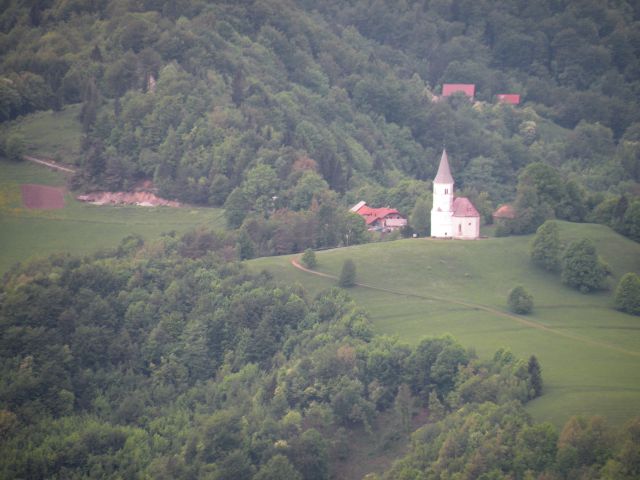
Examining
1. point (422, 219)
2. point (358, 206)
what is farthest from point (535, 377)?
point (358, 206)

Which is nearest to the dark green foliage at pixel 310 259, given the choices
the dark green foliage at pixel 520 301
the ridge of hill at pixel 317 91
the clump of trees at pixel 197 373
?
the clump of trees at pixel 197 373

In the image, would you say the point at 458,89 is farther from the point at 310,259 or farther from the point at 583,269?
the point at 310,259

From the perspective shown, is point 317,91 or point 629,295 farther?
point 317,91

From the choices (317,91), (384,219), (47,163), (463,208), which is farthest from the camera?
(317,91)

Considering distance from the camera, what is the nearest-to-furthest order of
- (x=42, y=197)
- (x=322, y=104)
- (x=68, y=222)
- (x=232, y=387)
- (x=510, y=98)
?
(x=232, y=387) → (x=68, y=222) → (x=42, y=197) → (x=322, y=104) → (x=510, y=98)

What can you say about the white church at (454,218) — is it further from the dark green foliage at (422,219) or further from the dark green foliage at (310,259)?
the dark green foliage at (310,259)

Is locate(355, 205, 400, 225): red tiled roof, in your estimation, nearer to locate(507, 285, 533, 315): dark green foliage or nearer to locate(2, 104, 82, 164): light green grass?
locate(507, 285, 533, 315): dark green foliage

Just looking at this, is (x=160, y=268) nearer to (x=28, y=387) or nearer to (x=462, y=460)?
(x=28, y=387)
